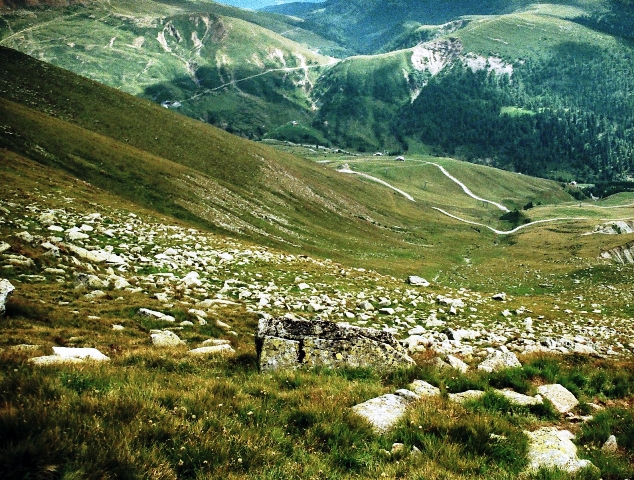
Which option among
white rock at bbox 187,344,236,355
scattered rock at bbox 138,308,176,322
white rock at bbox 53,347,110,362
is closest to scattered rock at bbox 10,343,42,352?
white rock at bbox 53,347,110,362

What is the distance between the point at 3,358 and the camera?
757cm

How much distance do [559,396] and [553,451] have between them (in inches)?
139

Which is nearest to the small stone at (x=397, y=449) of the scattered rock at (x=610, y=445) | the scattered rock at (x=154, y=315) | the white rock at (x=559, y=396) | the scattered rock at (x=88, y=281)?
the scattered rock at (x=610, y=445)

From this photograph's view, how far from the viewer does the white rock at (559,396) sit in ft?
31.3

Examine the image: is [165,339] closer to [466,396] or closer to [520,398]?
[466,396]

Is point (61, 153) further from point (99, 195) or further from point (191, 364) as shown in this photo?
point (191, 364)

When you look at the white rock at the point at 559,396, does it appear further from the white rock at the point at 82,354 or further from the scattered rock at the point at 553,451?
the white rock at the point at 82,354

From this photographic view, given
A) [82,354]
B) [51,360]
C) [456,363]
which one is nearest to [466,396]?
[456,363]

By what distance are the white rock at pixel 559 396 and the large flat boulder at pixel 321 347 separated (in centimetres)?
337

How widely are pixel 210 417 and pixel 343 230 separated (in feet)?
283

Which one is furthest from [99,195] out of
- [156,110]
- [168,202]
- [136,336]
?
[156,110]

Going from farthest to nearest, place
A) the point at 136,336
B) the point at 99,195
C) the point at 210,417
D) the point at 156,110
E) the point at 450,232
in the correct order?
the point at 450,232, the point at 156,110, the point at 99,195, the point at 136,336, the point at 210,417

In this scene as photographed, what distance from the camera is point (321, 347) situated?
36.4 feet

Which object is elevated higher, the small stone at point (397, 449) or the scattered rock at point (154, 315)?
the small stone at point (397, 449)
